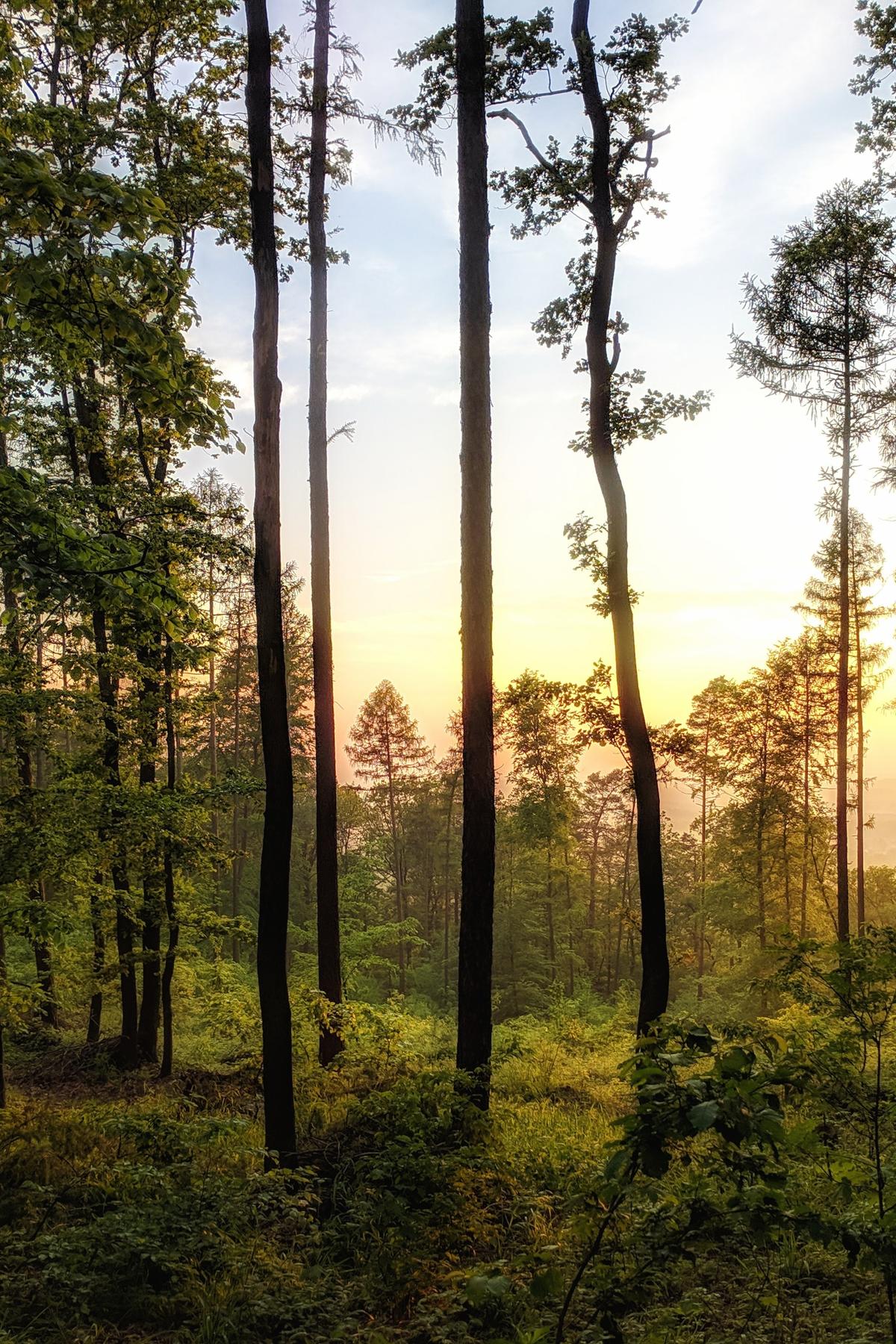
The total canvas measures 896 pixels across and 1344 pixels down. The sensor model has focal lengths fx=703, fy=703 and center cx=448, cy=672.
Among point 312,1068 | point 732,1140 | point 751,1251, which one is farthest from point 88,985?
point 732,1140

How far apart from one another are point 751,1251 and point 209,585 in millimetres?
8869

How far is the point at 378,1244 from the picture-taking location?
17.0 ft

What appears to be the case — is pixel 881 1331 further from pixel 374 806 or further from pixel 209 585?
pixel 374 806

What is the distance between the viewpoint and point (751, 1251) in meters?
4.65

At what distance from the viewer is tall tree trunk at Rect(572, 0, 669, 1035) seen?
9484 millimetres

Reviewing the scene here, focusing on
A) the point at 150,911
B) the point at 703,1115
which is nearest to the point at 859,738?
the point at 150,911

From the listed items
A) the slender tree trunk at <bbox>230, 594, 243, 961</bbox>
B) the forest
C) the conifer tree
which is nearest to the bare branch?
the forest

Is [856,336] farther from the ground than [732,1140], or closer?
farther from the ground

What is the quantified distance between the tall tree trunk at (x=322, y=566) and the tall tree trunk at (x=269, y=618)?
12.1 feet

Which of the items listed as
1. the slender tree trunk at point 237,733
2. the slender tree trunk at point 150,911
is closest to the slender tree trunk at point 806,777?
the slender tree trunk at point 150,911

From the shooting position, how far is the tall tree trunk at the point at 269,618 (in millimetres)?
6996

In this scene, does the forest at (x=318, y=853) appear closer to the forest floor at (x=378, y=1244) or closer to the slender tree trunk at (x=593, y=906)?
the forest floor at (x=378, y=1244)

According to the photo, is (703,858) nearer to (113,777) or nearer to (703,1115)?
(113,777)

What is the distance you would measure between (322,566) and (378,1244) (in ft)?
28.9
